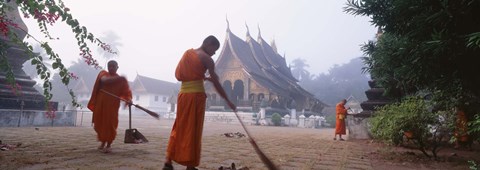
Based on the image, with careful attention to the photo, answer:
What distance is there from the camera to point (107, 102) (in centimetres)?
498

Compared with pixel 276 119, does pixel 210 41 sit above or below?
above

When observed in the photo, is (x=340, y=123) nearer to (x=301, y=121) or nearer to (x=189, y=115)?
(x=189, y=115)

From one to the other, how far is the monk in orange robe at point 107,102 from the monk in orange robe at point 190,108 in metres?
1.93

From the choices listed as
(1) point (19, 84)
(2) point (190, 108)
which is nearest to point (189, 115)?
(2) point (190, 108)

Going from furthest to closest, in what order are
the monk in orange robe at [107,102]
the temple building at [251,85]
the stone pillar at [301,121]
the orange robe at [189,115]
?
the temple building at [251,85] → the stone pillar at [301,121] → the monk in orange robe at [107,102] → the orange robe at [189,115]

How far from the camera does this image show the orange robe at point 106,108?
15.8 feet

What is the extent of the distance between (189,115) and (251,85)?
2150 centimetres

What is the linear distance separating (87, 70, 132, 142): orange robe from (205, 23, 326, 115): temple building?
Answer: 744 inches

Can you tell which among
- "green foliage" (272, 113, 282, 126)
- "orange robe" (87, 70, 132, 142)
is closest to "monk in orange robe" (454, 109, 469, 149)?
"orange robe" (87, 70, 132, 142)

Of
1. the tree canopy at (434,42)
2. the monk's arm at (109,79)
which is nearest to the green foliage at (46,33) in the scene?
the monk's arm at (109,79)

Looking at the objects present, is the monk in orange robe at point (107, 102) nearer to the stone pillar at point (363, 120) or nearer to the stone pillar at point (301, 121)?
the stone pillar at point (363, 120)

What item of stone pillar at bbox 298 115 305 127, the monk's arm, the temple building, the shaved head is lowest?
stone pillar at bbox 298 115 305 127

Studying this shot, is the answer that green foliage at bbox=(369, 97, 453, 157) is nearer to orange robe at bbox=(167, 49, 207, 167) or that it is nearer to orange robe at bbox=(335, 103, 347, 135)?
orange robe at bbox=(167, 49, 207, 167)

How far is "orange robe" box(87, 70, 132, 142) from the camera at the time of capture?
15.8 ft
